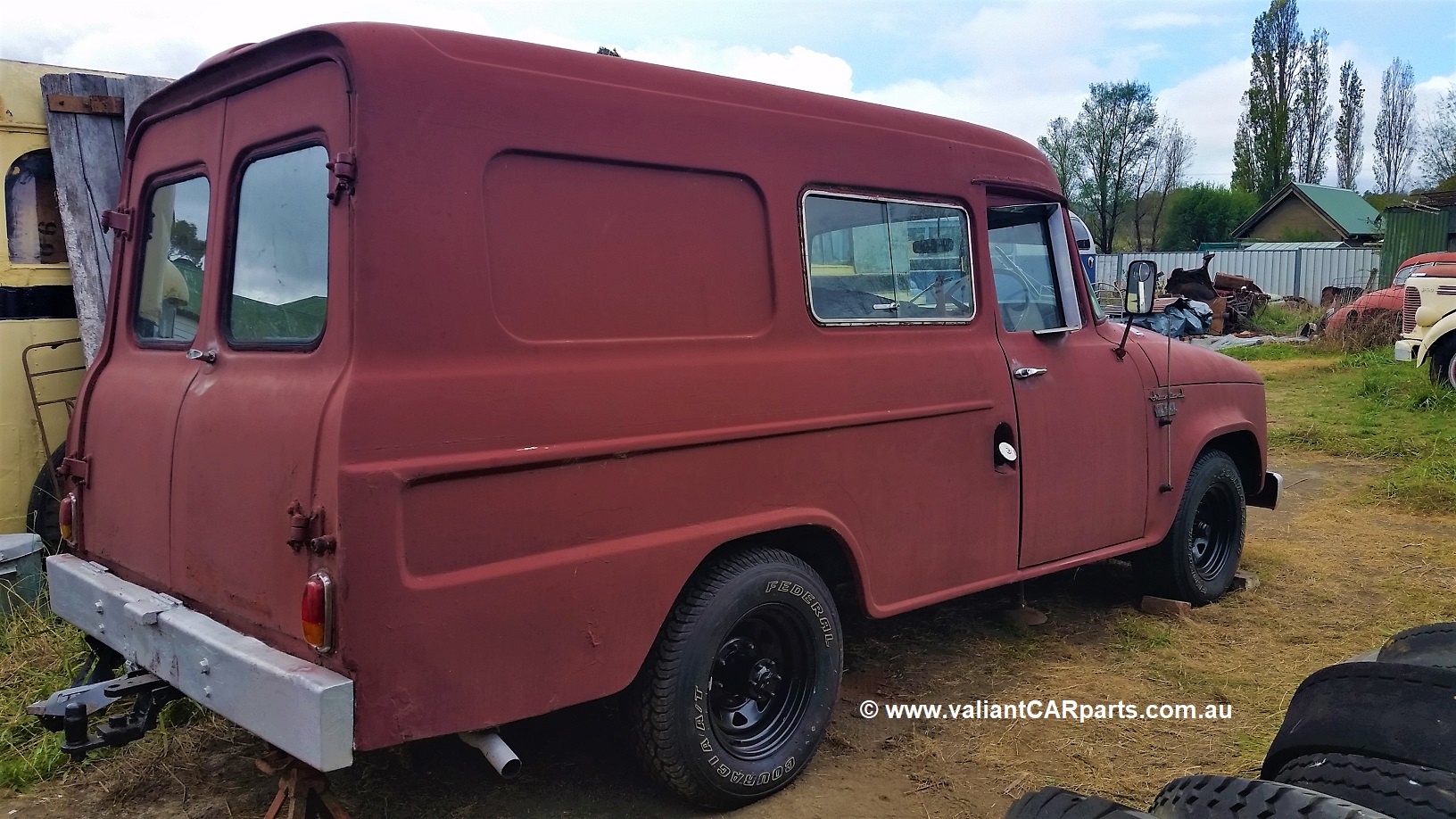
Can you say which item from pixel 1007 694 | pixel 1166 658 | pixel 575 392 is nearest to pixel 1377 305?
pixel 1166 658

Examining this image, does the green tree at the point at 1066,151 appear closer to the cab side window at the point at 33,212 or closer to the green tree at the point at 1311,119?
the green tree at the point at 1311,119

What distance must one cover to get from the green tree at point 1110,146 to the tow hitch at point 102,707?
5171 centimetres

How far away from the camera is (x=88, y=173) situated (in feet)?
18.6

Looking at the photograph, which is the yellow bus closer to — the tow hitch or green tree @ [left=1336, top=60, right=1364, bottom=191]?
the tow hitch

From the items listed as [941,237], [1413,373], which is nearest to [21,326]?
[941,237]

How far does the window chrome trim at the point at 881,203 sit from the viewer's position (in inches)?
140

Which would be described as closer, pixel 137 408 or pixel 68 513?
pixel 137 408

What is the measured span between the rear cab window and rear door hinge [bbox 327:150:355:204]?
1.53 meters

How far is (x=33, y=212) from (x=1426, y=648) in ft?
21.6

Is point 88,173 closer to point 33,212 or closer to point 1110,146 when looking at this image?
point 33,212

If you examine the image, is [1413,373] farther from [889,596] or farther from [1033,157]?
[889,596]

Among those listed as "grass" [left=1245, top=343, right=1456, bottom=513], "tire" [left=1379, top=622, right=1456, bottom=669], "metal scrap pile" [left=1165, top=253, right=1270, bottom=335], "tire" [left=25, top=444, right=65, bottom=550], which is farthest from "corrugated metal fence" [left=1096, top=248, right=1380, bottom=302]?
"tire" [left=25, top=444, right=65, bottom=550]

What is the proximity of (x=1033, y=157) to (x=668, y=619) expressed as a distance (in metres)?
2.71

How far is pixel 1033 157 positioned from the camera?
15.1 feet
